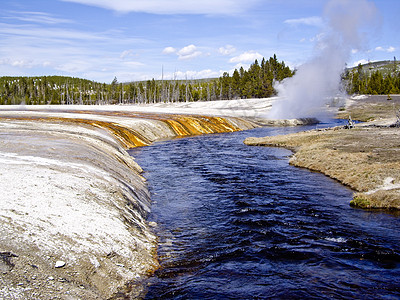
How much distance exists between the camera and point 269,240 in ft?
36.9

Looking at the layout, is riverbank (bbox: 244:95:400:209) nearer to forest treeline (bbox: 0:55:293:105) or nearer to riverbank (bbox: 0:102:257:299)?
riverbank (bbox: 0:102:257:299)

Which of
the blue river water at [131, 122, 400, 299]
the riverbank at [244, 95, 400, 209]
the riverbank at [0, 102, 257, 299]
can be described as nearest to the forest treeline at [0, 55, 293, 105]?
the riverbank at [244, 95, 400, 209]

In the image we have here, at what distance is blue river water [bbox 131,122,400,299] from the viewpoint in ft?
27.3

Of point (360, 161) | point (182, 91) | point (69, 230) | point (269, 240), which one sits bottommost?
point (269, 240)

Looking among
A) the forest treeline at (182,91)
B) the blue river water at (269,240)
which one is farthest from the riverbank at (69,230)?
the forest treeline at (182,91)

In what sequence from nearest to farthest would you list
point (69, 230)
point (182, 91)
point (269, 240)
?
point (69, 230), point (269, 240), point (182, 91)

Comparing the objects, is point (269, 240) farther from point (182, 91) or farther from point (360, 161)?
point (182, 91)

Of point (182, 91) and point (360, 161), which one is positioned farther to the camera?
point (182, 91)

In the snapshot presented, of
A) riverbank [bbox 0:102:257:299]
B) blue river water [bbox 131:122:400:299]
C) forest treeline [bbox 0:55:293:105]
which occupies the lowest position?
blue river water [bbox 131:122:400:299]


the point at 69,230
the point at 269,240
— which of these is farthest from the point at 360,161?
the point at 69,230

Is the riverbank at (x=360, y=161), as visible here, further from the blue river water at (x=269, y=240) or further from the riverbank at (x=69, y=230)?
the riverbank at (x=69, y=230)

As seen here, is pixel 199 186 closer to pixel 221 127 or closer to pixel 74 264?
pixel 74 264

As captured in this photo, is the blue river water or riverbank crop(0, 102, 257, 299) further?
the blue river water

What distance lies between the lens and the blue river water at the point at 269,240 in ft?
27.3
